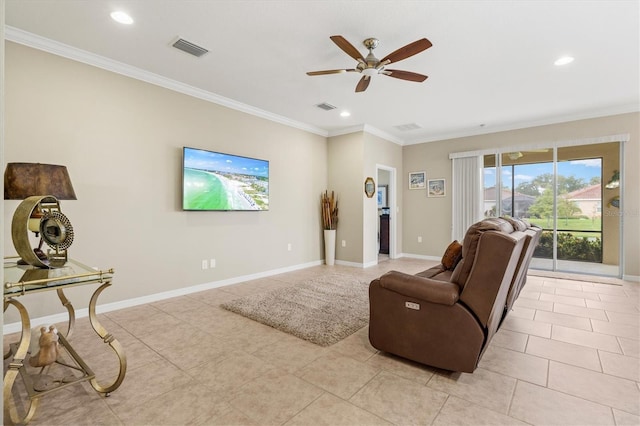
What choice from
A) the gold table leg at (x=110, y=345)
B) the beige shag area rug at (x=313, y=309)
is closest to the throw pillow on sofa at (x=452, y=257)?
the beige shag area rug at (x=313, y=309)

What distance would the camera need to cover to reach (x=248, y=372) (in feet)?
7.20

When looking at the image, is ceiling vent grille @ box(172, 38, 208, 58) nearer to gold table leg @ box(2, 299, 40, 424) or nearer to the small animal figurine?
gold table leg @ box(2, 299, 40, 424)

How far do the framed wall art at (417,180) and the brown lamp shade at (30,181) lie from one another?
6372 millimetres

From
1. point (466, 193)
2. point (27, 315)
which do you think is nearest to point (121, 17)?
point (27, 315)

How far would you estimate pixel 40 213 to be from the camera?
88.5 inches

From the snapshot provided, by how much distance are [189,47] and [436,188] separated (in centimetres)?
551

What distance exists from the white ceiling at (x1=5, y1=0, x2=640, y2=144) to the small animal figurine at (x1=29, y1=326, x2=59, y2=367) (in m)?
2.53

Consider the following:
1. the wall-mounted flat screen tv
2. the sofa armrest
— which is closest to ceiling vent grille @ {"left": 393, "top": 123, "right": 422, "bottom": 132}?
the wall-mounted flat screen tv

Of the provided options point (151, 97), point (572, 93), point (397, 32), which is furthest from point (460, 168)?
point (151, 97)

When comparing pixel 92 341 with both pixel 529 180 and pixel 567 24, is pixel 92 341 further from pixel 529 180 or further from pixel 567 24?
pixel 529 180

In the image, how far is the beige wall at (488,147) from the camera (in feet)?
16.1

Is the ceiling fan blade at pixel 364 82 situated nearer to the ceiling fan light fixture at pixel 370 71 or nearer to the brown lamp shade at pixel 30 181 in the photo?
the ceiling fan light fixture at pixel 370 71

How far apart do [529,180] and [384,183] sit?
347 cm

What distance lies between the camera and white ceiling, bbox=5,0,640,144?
2562mm
